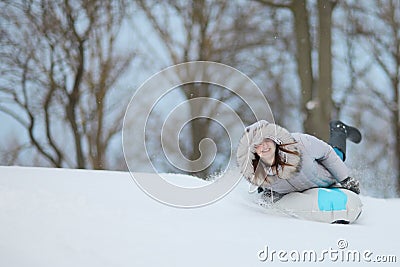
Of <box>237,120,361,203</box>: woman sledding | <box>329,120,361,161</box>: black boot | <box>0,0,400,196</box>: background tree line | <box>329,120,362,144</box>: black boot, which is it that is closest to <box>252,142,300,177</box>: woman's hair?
<box>237,120,361,203</box>: woman sledding

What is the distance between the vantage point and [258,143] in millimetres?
1148

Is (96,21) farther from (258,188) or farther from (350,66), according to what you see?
(258,188)

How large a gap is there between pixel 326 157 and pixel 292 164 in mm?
143

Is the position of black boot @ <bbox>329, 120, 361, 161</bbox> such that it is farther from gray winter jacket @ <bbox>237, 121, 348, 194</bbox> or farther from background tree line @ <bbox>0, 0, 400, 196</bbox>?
background tree line @ <bbox>0, 0, 400, 196</bbox>

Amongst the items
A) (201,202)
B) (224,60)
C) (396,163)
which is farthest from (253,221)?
(396,163)

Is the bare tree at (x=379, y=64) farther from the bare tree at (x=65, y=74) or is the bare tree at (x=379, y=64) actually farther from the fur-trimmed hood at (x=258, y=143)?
the fur-trimmed hood at (x=258, y=143)

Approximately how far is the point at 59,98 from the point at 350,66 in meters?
1.83

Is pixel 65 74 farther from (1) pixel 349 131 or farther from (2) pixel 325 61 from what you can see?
(1) pixel 349 131

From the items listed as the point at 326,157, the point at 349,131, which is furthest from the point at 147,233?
the point at 349,131

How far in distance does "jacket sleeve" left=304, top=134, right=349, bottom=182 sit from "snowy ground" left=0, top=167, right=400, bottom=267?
0.18 metres

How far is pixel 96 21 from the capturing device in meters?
2.93

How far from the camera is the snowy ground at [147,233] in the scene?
2.31 feet

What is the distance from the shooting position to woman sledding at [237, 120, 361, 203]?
3.79 feet

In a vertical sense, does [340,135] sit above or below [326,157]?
above
